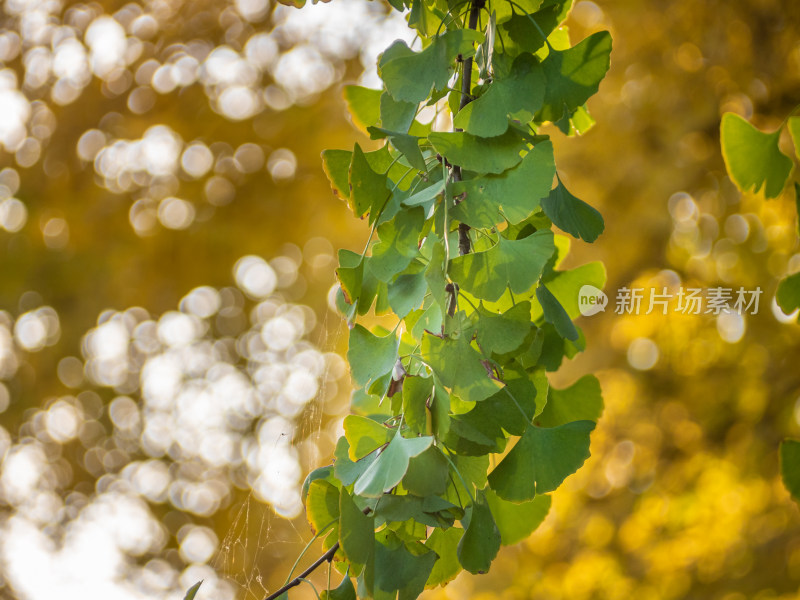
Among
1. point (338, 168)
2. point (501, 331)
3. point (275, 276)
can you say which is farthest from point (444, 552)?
point (275, 276)

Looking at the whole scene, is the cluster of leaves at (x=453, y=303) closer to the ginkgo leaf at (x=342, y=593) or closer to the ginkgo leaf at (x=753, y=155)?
the ginkgo leaf at (x=342, y=593)

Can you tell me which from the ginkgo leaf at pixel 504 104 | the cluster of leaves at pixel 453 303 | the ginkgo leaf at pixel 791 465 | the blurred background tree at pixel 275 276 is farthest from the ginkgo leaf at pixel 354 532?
the blurred background tree at pixel 275 276

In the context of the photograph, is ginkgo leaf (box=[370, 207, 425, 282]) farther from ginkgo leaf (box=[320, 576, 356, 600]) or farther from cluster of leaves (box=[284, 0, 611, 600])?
ginkgo leaf (box=[320, 576, 356, 600])

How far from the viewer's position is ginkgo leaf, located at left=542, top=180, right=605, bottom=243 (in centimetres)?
43

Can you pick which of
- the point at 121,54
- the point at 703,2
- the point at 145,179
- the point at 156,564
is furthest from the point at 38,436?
the point at 703,2

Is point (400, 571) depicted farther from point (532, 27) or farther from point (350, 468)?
point (532, 27)

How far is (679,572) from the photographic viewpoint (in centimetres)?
173

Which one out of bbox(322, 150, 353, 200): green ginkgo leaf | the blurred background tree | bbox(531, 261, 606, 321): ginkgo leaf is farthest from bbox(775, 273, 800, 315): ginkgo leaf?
the blurred background tree

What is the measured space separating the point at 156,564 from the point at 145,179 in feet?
4.28

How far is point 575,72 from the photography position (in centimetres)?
41

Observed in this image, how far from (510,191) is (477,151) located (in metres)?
0.03

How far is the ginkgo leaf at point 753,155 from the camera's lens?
1.63 ft

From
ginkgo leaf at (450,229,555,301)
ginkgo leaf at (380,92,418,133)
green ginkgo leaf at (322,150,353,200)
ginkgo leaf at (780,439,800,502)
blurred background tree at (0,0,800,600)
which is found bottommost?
blurred background tree at (0,0,800,600)

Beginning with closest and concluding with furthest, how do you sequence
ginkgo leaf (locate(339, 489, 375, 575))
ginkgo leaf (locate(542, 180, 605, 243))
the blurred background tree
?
ginkgo leaf (locate(339, 489, 375, 575))
ginkgo leaf (locate(542, 180, 605, 243))
the blurred background tree
